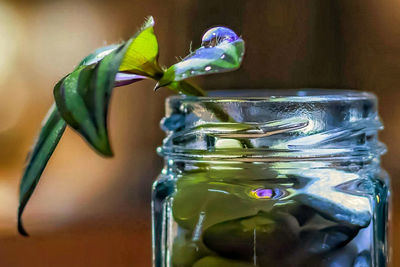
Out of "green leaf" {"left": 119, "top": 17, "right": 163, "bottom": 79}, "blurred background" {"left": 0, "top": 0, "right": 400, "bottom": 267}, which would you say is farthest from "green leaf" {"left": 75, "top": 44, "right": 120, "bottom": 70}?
"blurred background" {"left": 0, "top": 0, "right": 400, "bottom": 267}

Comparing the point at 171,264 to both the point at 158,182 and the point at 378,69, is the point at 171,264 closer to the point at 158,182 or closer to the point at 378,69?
the point at 158,182

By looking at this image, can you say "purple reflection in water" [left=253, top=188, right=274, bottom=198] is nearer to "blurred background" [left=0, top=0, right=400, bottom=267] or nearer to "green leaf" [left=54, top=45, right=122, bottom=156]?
"green leaf" [left=54, top=45, right=122, bottom=156]

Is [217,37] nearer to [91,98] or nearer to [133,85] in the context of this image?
[91,98]

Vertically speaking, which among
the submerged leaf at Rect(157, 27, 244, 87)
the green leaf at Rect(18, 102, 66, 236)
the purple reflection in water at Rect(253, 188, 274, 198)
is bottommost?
the purple reflection in water at Rect(253, 188, 274, 198)

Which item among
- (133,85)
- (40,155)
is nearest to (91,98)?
(40,155)

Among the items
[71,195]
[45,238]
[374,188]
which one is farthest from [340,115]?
[71,195]

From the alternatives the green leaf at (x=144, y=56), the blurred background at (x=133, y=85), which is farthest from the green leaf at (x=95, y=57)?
the blurred background at (x=133, y=85)

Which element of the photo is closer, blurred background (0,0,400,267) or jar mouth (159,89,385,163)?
jar mouth (159,89,385,163)
